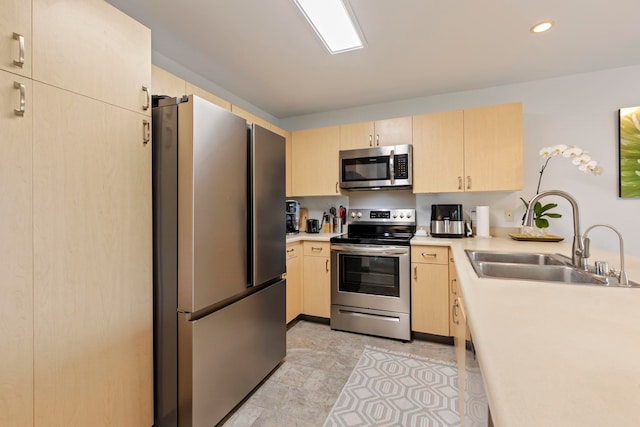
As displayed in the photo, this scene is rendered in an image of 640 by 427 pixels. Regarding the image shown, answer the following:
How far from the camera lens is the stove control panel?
116 inches

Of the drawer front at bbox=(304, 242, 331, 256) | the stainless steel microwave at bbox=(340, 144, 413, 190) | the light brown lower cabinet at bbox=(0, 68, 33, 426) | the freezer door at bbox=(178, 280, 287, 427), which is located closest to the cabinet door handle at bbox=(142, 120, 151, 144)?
the light brown lower cabinet at bbox=(0, 68, 33, 426)

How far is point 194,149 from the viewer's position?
1301 millimetres

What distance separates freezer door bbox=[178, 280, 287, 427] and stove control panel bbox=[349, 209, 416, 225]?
56.9 inches

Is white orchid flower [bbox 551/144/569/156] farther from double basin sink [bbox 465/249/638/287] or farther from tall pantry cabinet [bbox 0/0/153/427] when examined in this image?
tall pantry cabinet [bbox 0/0/153/427]

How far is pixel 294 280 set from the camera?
8.89 feet

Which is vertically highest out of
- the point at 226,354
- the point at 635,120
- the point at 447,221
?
the point at 635,120

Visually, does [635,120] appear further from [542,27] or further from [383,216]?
[383,216]

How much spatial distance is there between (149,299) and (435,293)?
2.09 m

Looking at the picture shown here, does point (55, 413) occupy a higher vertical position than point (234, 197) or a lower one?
lower

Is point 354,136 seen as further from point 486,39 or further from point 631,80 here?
point 631,80

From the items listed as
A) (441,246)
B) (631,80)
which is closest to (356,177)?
(441,246)

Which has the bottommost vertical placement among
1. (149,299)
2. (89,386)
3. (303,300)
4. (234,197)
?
(303,300)

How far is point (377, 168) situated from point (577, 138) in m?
1.74

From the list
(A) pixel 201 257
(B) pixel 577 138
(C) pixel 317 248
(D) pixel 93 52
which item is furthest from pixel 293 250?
(B) pixel 577 138
